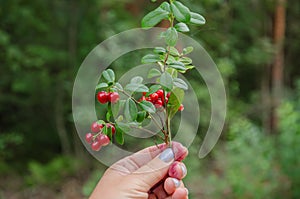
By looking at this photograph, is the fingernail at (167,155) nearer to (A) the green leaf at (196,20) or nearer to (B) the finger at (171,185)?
(B) the finger at (171,185)

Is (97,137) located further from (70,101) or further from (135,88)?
(70,101)

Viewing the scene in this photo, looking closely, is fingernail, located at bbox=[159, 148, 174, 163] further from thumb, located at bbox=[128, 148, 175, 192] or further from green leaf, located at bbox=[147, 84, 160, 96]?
green leaf, located at bbox=[147, 84, 160, 96]

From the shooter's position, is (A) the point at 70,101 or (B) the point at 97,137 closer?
(B) the point at 97,137

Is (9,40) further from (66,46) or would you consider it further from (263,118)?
(263,118)

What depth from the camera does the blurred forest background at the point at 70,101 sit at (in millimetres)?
2852

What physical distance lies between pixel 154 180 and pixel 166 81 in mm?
226

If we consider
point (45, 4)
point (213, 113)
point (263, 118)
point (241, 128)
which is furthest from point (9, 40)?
point (213, 113)

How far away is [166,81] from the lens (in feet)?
2.51

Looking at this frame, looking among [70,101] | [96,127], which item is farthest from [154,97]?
[70,101]

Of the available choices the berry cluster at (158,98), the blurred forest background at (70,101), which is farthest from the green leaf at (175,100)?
the blurred forest background at (70,101)

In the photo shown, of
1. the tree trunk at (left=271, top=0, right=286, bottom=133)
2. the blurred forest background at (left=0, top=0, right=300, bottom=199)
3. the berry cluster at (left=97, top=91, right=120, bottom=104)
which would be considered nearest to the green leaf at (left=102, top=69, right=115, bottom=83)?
the berry cluster at (left=97, top=91, right=120, bottom=104)

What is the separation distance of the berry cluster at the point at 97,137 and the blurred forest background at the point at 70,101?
191 centimetres

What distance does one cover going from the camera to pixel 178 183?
2.91ft

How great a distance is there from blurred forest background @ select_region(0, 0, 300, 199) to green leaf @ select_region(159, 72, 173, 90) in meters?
1.96
